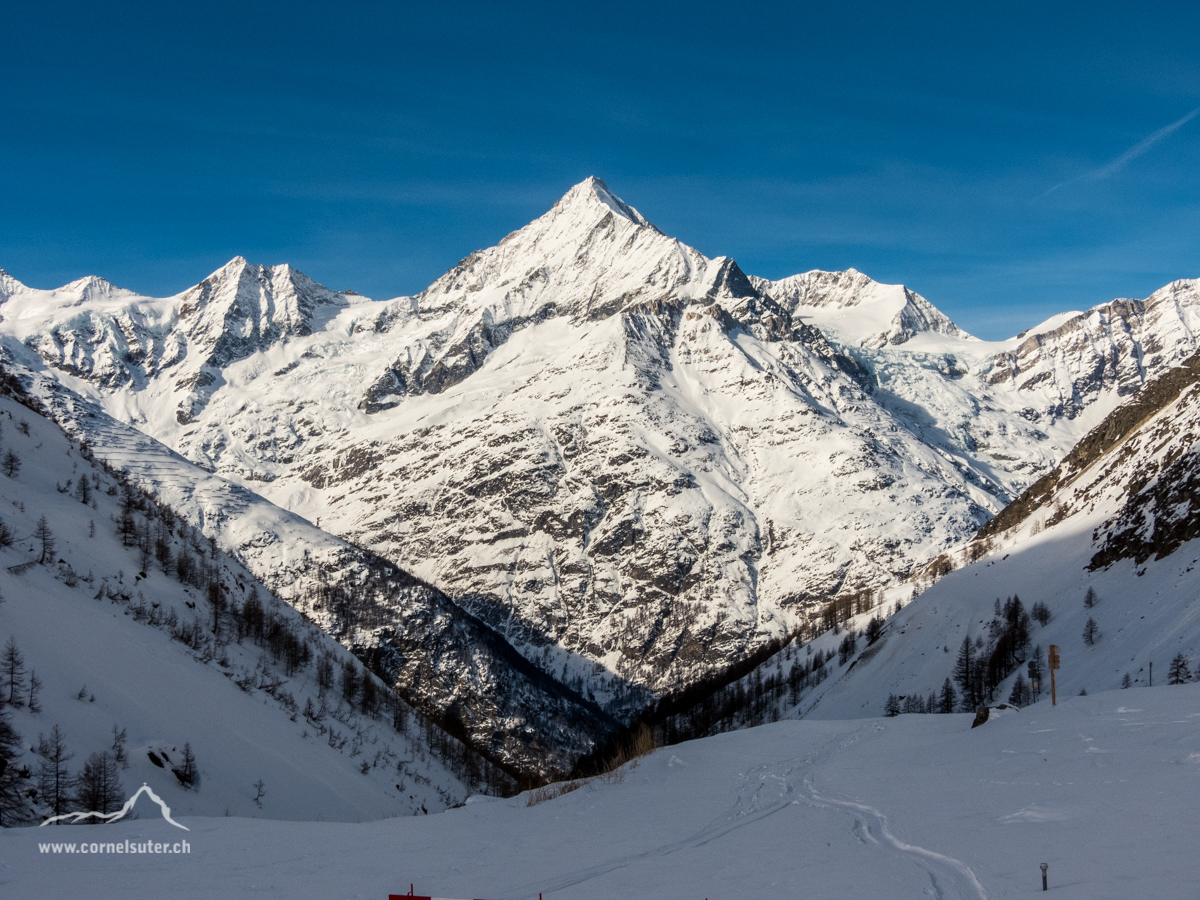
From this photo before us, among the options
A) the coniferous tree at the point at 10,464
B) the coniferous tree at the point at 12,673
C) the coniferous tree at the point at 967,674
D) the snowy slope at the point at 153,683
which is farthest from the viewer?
the coniferous tree at the point at 967,674

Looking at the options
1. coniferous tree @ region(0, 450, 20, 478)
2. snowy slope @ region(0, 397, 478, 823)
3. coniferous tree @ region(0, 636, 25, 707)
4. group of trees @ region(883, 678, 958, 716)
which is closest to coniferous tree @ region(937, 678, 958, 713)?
group of trees @ region(883, 678, 958, 716)

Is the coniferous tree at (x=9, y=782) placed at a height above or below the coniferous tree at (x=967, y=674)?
below

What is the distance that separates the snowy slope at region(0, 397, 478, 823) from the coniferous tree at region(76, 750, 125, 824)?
1169mm

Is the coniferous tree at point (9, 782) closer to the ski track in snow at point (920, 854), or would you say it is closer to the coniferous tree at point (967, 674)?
the ski track in snow at point (920, 854)

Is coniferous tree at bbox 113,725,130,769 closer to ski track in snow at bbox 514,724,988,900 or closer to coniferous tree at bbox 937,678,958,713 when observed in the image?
ski track in snow at bbox 514,724,988,900

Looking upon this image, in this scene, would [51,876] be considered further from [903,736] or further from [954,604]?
[954,604]

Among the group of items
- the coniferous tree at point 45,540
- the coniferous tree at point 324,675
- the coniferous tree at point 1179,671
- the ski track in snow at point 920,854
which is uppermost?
the coniferous tree at point 45,540

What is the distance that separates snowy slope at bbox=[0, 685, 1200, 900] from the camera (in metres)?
17.4

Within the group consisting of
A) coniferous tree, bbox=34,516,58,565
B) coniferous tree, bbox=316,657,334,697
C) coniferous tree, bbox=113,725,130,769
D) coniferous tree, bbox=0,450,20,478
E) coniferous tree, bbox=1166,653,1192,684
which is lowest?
coniferous tree, bbox=113,725,130,769

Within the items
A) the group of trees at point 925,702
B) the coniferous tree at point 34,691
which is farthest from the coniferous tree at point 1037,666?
→ the coniferous tree at point 34,691

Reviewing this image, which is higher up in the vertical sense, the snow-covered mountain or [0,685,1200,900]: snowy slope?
the snow-covered mountain

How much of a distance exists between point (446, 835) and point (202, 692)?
146 ft

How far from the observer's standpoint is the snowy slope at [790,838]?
57.2ft

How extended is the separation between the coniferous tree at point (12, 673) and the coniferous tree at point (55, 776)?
2608mm
